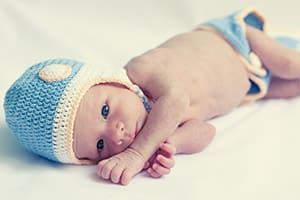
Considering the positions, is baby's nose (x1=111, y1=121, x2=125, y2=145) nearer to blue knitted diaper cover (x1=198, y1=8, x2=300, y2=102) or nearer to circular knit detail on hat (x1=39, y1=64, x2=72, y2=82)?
circular knit detail on hat (x1=39, y1=64, x2=72, y2=82)

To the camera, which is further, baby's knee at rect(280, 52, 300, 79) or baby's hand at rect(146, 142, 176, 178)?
baby's knee at rect(280, 52, 300, 79)

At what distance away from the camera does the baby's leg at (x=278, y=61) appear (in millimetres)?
1734

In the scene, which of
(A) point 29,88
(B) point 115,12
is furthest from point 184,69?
(B) point 115,12

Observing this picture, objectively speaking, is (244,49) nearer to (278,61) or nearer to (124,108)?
(278,61)

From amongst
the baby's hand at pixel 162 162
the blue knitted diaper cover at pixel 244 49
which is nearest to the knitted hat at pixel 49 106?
the baby's hand at pixel 162 162

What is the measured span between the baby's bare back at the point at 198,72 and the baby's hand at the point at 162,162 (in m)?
0.14

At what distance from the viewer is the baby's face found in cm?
127

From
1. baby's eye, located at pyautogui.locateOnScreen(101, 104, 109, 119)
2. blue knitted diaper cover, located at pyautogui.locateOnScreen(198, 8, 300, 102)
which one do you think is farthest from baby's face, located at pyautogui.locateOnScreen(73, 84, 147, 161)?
blue knitted diaper cover, located at pyautogui.locateOnScreen(198, 8, 300, 102)

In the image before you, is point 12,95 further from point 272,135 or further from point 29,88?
point 272,135

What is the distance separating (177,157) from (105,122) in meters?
0.19

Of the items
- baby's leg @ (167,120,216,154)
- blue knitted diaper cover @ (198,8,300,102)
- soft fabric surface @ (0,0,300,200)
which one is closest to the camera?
soft fabric surface @ (0,0,300,200)

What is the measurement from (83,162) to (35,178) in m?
0.12

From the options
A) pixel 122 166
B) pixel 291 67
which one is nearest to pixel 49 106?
pixel 122 166

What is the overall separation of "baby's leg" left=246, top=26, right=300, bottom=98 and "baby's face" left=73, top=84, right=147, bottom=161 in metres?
0.54
